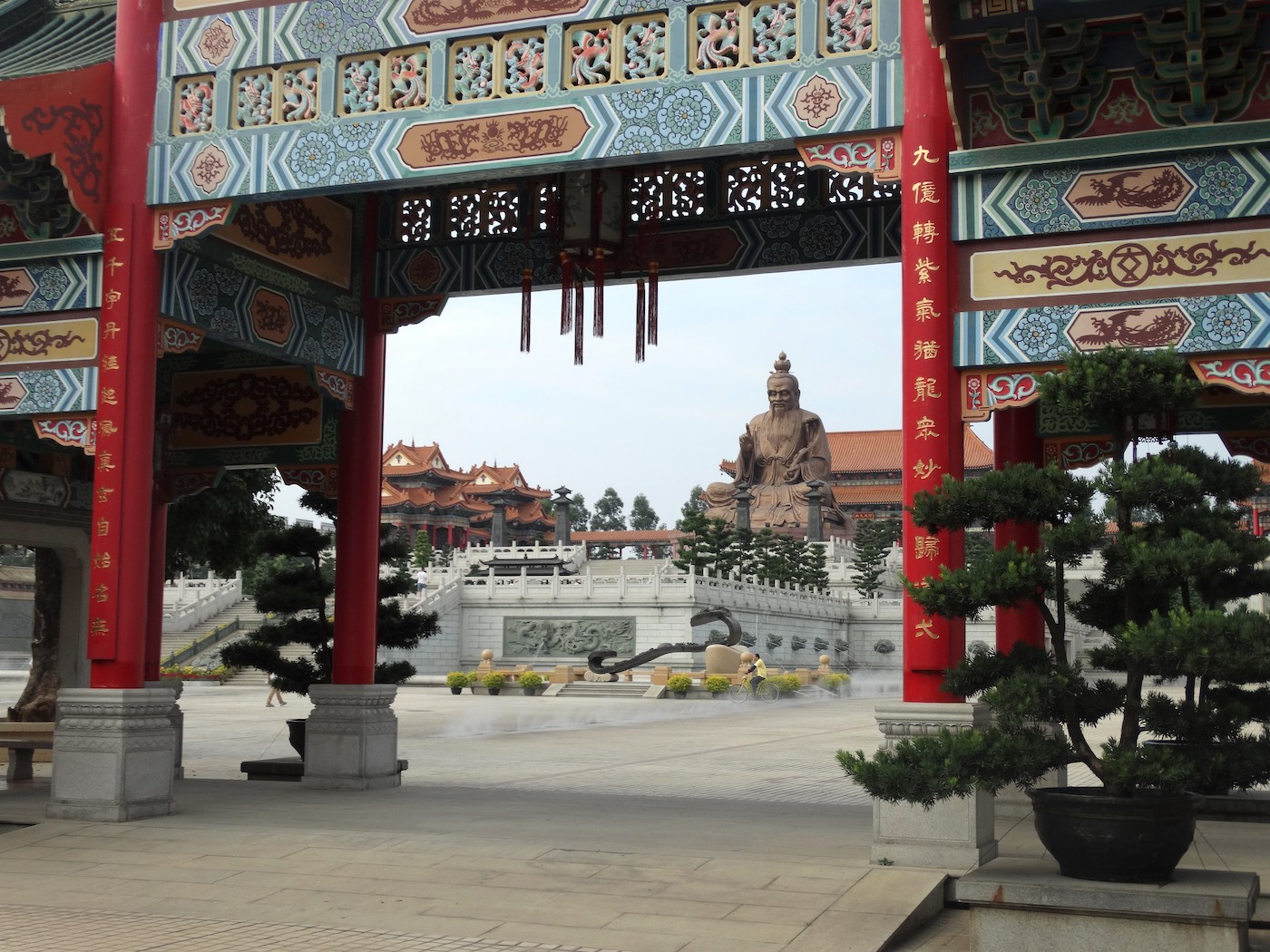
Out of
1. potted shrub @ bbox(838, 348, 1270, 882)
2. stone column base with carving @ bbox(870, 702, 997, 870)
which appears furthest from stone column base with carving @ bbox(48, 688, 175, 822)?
potted shrub @ bbox(838, 348, 1270, 882)

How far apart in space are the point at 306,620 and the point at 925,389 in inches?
316

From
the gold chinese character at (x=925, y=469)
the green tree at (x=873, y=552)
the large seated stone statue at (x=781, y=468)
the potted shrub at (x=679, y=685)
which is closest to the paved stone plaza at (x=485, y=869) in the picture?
the gold chinese character at (x=925, y=469)

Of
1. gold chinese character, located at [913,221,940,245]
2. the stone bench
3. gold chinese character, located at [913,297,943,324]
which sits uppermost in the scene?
gold chinese character, located at [913,221,940,245]

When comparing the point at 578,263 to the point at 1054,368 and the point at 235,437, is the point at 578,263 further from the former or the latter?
the point at 1054,368

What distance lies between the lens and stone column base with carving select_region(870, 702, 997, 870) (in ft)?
24.7

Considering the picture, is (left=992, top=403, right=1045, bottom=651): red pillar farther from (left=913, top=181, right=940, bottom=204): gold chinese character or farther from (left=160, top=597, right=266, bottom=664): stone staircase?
(left=160, top=597, right=266, bottom=664): stone staircase

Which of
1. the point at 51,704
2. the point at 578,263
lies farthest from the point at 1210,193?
the point at 51,704

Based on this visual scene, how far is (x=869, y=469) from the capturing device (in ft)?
267

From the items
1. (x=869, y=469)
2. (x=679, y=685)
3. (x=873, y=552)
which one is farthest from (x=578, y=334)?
(x=869, y=469)

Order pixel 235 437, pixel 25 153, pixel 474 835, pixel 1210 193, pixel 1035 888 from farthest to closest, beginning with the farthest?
pixel 235 437, pixel 25 153, pixel 474 835, pixel 1210 193, pixel 1035 888

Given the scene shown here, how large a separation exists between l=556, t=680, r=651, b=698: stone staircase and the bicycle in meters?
2.17

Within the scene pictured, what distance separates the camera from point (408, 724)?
24.3 m

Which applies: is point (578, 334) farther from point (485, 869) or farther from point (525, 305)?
point (485, 869)

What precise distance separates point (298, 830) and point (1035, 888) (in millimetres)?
4843
